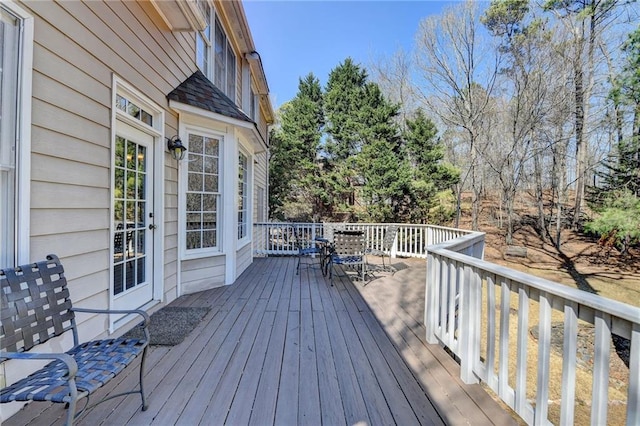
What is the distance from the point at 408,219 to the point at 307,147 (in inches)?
222

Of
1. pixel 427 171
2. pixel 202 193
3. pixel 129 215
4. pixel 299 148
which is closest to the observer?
pixel 129 215

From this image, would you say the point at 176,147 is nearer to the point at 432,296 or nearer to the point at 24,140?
the point at 24,140

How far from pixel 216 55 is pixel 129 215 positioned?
3858 millimetres

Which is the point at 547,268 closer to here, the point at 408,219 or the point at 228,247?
the point at 408,219

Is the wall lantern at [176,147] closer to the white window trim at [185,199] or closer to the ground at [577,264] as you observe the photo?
the white window trim at [185,199]

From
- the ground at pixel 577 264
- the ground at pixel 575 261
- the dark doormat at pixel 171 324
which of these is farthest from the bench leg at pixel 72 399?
the ground at pixel 575 261

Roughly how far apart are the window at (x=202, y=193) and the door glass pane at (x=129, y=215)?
912 mm

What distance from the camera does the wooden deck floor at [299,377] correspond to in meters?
1.87

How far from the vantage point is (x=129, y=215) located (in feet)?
10.8

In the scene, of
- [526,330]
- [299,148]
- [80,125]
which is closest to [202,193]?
[80,125]

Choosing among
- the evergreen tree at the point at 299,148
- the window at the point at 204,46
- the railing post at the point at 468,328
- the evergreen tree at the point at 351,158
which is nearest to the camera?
the railing post at the point at 468,328

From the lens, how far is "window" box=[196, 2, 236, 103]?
516 cm

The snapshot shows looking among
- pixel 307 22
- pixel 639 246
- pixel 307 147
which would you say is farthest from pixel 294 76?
pixel 639 246

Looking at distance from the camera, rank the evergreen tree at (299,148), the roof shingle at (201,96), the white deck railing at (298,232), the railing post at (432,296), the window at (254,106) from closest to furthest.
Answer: the railing post at (432,296) < the roof shingle at (201,96) < the white deck railing at (298,232) < the window at (254,106) < the evergreen tree at (299,148)
